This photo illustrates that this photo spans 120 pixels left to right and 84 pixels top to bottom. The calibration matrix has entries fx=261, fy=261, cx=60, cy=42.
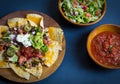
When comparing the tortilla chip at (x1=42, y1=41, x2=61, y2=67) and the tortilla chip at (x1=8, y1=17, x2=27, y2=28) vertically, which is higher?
the tortilla chip at (x1=8, y1=17, x2=27, y2=28)

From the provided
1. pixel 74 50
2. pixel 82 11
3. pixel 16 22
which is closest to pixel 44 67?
pixel 74 50

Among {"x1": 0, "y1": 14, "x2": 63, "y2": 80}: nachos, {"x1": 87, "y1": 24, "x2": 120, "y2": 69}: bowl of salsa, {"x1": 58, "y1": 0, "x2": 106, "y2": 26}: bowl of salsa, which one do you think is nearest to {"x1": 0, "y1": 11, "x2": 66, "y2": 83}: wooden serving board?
{"x1": 0, "y1": 14, "x2": 63, "y2": 80}: nachos

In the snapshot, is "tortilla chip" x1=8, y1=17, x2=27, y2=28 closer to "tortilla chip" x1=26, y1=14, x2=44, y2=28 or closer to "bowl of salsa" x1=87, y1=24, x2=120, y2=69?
"tortilla chip" x1=26, y1=14, x2=44, y2=28

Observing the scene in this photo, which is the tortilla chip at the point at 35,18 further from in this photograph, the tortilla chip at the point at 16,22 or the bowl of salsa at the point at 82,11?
the bowl of salsa at the point at 82,11

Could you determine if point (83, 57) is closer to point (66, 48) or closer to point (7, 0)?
point (66, 48)

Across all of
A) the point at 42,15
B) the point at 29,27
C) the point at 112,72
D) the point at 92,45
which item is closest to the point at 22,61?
the point at 29,27

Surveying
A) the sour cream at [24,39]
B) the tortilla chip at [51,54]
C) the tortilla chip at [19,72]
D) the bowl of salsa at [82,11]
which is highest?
the bowl of salsa at [82,11]

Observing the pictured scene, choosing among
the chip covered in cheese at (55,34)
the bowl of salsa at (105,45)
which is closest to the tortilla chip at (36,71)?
the chip covered in cheese at (55,34)

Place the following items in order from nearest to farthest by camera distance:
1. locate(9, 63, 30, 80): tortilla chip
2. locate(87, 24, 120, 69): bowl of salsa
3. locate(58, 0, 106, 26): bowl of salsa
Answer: locate(9, 63, 30, 80): tortilla chip → locate(87, 24, 120, 69): bowl of salsa → locate(58, 0, 106, 26): bowl of salsa
